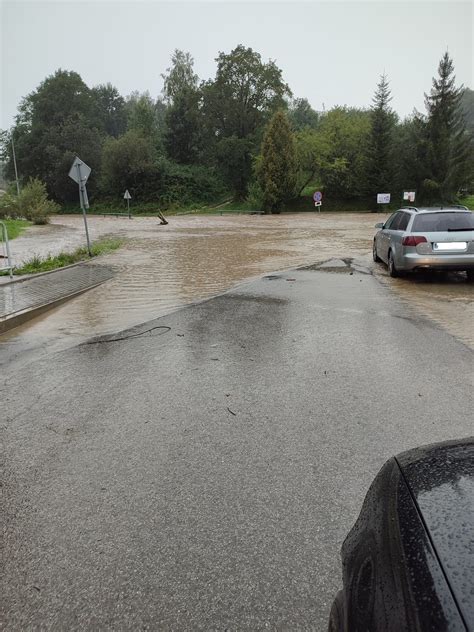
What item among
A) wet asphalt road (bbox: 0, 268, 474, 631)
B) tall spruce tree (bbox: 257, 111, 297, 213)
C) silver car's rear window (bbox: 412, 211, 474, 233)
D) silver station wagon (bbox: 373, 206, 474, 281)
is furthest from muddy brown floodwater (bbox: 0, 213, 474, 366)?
tall spruce tree (bbox: 257, 111, 297, 213)

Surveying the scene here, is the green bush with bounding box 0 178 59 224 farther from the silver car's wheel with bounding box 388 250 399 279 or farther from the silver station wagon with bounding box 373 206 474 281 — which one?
the silver station wagon with bounding box 373 206 474 281

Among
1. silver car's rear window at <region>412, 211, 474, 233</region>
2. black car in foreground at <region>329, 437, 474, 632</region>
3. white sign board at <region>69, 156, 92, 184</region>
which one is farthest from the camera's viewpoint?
white sign board at <region>69, 156, 92, 184</region>

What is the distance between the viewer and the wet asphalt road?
219 cm

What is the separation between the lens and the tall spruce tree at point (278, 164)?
5128cm

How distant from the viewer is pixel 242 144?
62.9 m

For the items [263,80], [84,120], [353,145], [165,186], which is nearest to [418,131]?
[353,145]

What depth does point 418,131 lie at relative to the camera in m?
51.9

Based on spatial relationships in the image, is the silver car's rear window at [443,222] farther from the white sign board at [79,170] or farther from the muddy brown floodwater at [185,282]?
the white sign board at [79,170]

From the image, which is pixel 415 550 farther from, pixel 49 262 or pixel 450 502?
pixel 49 262

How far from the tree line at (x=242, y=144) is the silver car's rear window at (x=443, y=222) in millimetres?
42295

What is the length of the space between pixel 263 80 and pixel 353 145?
20.1 m

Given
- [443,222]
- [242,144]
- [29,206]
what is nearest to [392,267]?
[443,222]

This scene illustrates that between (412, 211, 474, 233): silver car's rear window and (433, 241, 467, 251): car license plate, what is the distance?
300 mm

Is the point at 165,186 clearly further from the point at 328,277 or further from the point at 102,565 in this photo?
the point at 102,565
